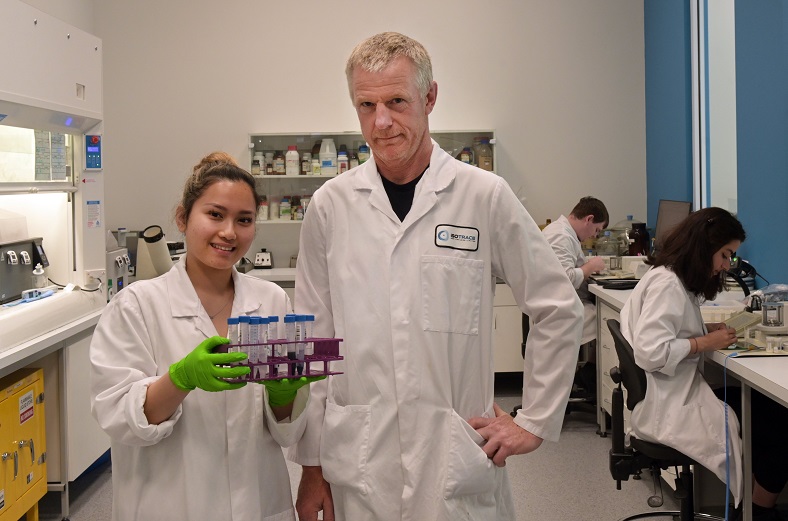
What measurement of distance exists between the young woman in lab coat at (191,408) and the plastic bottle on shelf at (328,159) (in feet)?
14.3

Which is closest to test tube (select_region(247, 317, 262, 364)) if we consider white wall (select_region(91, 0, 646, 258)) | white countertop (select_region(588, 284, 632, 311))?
white countertop (select_region(588, 284, 632, 311))

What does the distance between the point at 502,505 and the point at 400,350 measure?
0.42 metres

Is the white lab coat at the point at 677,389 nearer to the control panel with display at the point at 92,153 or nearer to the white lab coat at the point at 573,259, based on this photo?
the white lab coat at the point at 573,259

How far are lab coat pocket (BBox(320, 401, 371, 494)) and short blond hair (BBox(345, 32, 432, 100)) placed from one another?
66 centimetres

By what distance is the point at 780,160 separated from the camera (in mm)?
3904

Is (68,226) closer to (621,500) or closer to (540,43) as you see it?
(621,500)

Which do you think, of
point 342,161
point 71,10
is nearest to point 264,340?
point 342,161

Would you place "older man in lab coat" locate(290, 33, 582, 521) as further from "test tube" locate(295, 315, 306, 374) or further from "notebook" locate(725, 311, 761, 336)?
"notebook" locate(725, 311, 761, 336)

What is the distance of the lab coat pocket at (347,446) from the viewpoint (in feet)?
5.20

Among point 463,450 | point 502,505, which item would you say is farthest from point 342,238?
point 502,505

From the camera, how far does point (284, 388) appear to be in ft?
4.80

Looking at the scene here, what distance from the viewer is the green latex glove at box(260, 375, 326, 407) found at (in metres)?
1.43

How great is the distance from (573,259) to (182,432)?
3.78m

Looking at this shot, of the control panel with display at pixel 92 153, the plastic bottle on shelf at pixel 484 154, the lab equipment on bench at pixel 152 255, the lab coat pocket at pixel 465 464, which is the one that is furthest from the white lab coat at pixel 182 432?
the plastic bottle on shelf at pixel 484 154
